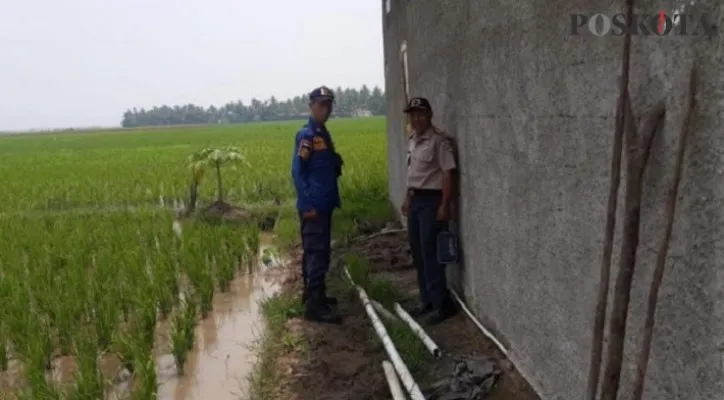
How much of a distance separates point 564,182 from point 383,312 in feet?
7.35

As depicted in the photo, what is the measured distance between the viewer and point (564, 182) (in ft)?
8.33

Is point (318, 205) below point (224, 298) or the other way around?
the other way around

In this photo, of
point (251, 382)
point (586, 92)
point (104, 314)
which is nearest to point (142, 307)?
point (104, 314)

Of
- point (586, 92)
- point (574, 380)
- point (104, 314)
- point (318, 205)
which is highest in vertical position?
point (586, 92)

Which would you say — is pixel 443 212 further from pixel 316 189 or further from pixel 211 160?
pixel 211 160

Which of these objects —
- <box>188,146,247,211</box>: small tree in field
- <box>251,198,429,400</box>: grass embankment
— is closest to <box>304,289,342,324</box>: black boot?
<box>251,198,429,400</box>: grass embankment

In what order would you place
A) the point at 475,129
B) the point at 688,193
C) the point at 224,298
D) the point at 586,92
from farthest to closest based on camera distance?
1. the point at 224,298
2. the point at 475,129
3. the point at 586,92
4. the point at 688,193

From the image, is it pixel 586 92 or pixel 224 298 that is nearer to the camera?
pixel 586 92

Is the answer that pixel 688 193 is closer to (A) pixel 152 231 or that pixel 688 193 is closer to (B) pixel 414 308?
(B) pixel 414 308

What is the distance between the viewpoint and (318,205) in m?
4.60

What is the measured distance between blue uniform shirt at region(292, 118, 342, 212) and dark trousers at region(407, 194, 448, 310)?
60 cm

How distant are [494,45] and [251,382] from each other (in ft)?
7.43

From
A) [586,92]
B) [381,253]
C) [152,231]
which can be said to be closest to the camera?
[586,92]

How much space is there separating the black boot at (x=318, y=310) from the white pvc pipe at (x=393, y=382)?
112 cm
